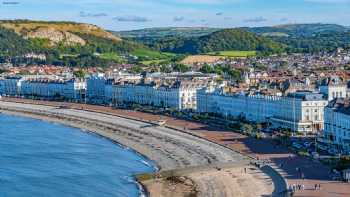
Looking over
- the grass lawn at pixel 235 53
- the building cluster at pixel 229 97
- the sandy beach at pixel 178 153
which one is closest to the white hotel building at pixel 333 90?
the building cluster at pixel 229 97


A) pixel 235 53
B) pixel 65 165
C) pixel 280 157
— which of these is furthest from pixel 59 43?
pixel 280 157

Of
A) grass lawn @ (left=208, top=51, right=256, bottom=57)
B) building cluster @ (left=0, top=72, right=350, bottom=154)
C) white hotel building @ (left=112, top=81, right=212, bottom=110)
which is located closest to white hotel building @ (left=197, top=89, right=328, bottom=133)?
building cluster @ (left=0, top=72, right=350, bottom=154)

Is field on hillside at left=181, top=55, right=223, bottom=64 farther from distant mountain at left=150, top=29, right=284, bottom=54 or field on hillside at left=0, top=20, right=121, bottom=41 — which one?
field on hillside at left=0, top=20, right=121, bottom=41

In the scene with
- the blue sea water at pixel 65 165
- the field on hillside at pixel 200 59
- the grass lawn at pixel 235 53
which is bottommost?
the blue sea water at pixel 65 165

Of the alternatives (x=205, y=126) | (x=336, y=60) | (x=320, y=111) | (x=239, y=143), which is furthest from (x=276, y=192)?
(x=336, y=60)

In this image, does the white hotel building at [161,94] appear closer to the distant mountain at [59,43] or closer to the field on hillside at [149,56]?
the field on hillside at [149,56]

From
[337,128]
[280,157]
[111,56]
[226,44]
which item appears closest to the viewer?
[280,157]

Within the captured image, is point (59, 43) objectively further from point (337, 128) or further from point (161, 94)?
point (337, 128)
